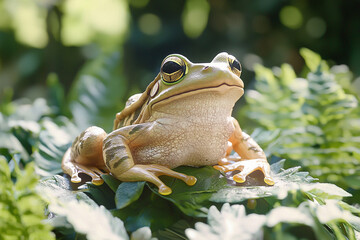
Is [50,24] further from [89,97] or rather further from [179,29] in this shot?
[89,97]

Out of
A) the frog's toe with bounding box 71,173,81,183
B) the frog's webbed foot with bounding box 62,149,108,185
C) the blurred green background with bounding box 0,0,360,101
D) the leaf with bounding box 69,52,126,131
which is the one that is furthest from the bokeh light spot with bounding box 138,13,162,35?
the frog's toe with bounding box 71,173,81,183

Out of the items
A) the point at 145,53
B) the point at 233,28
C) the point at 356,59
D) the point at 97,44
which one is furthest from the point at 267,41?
the point at 97,44

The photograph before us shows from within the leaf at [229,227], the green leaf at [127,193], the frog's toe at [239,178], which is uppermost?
the leaf at [229,227]

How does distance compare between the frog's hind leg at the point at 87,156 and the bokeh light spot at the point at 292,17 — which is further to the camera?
the bokeh light spot at the point at 292,17

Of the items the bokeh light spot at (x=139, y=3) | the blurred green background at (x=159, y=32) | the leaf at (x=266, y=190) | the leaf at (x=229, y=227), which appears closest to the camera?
the leaf at (x=229, y=227)

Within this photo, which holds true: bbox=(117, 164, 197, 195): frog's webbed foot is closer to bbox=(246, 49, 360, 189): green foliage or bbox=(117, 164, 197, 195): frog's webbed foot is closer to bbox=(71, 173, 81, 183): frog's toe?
bbox=(71, 173, 81, 183): frog's toe

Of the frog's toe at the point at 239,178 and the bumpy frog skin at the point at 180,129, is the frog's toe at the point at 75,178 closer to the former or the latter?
the bumpy frog skin at the point at 180,129

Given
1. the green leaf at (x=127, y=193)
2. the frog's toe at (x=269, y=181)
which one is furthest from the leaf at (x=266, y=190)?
the green leaf at (x=127, y=193)
